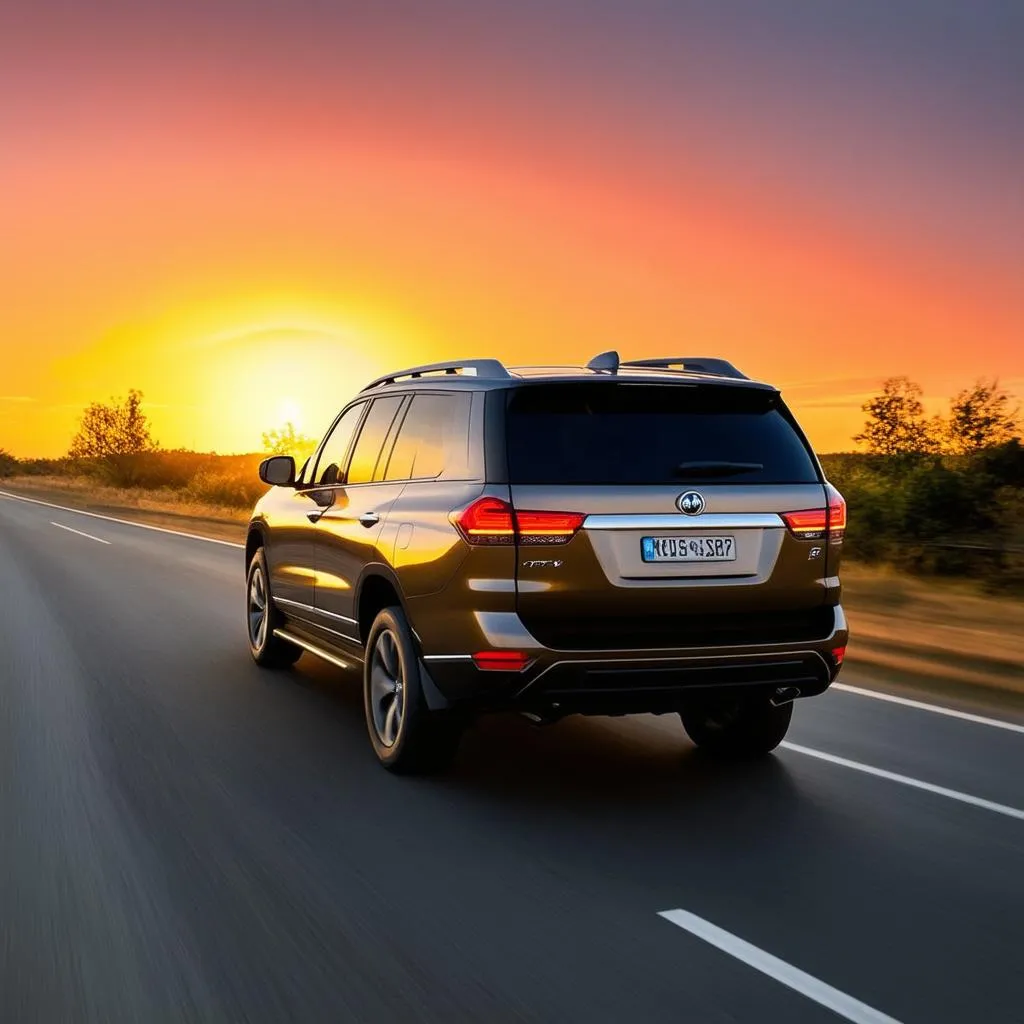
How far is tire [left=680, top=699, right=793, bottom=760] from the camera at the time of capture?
6.74 meters

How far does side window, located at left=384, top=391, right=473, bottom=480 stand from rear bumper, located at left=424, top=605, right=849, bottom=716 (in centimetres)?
89

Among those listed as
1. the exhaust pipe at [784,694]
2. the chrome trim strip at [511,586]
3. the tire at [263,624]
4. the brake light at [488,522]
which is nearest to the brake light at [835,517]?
the exhaust pipe at [784,694]

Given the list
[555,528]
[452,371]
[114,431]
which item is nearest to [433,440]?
[452,371]

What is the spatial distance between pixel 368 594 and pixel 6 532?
22570mm

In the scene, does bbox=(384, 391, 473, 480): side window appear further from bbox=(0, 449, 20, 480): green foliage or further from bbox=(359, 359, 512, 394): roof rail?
bbox=(0, 449, 20, 480): green foliage

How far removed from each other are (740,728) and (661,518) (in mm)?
1738

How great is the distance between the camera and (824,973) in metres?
3.89

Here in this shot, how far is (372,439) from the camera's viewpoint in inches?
298

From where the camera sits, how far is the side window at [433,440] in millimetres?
6114

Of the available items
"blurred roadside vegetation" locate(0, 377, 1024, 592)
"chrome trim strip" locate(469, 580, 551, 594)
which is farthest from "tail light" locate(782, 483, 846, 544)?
"blurred roadside vegetation" locate(0, 377, 1024, 592)

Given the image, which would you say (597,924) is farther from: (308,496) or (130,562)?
(130,562)

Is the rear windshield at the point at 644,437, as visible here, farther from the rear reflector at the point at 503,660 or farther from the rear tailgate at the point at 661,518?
the rear reflector at the point at 503,660

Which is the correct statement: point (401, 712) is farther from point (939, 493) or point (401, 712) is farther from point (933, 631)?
point (939, 493)

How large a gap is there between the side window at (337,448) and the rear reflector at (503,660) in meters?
2.66
